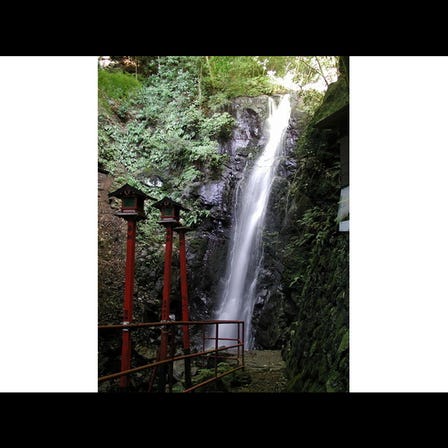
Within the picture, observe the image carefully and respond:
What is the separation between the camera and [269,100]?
28.3 feet

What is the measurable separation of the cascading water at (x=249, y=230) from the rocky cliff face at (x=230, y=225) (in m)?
0.14

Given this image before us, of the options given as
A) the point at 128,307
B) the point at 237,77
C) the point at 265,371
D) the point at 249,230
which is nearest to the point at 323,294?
the point at 128,307

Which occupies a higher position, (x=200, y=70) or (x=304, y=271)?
(x=200, y=70)

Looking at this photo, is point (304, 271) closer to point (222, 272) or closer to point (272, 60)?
point (222, 272)

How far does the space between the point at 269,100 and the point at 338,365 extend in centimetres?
761

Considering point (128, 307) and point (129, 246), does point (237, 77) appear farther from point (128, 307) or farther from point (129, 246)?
point (128, 307)

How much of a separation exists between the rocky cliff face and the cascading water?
0.14 m

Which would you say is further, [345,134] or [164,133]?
[164,133]

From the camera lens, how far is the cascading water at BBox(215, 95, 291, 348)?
6.85 metres

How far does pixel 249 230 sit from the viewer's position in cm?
741

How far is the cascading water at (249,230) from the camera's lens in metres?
6.85

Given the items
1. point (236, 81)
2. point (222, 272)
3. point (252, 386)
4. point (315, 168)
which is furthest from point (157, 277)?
point (236, 81)

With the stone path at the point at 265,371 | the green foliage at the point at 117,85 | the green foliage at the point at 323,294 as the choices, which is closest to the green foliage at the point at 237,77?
the green foliage at the point at 117,85
